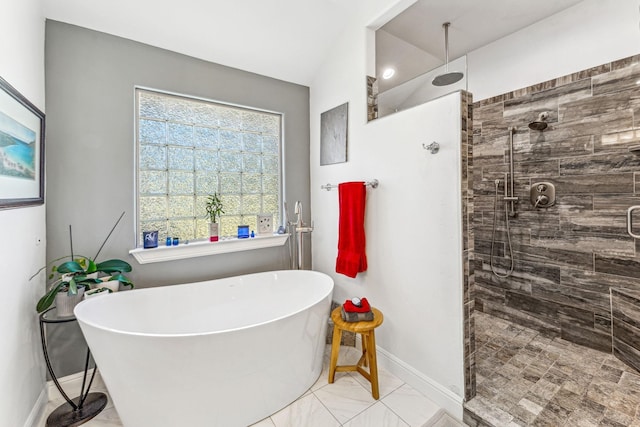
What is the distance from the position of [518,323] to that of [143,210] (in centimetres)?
343

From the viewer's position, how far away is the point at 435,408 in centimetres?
162

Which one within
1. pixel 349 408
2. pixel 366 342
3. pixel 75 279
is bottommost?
pixel 349 408

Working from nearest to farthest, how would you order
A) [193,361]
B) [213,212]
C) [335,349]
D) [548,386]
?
1. [193,361]
2. [548,386]
3. [335,349]
4. [213,212]

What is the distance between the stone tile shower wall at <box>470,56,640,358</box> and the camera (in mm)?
1904

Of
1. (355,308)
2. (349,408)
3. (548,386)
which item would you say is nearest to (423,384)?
(349,408)

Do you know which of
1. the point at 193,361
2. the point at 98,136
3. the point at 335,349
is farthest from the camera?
the point at 98,136

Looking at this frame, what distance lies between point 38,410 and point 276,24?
10.1 feet

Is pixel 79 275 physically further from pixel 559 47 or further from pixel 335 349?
pixel 559 47

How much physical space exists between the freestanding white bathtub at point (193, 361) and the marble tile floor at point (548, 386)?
3.33ft

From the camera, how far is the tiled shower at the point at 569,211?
1.88 metres

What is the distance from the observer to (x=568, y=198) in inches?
85.0

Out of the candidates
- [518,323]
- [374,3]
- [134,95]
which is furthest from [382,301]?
[134,95]

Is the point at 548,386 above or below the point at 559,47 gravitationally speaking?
below

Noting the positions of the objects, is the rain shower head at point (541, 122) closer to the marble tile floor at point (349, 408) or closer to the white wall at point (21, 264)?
the marble tile floor at point (349, 408)
